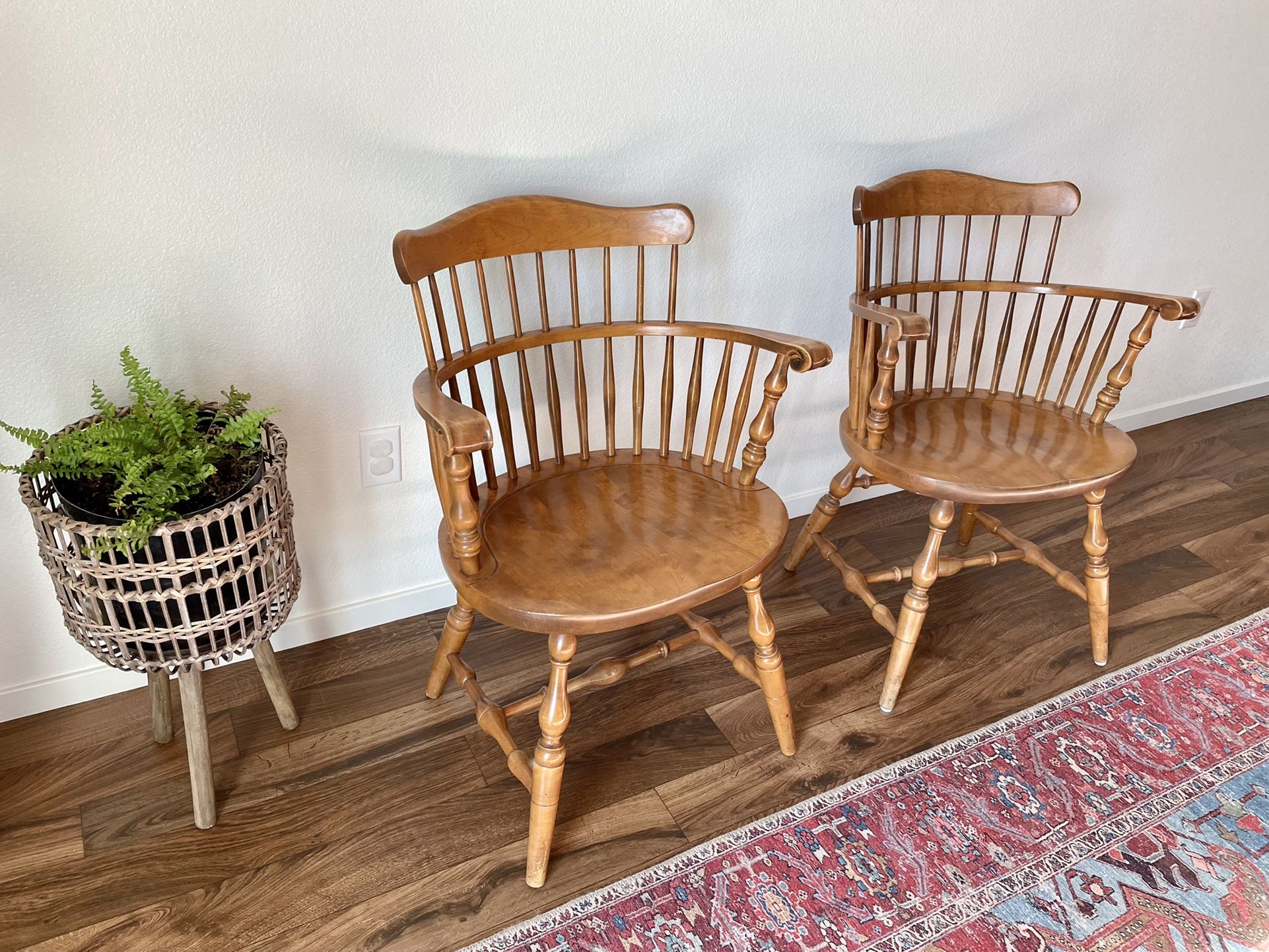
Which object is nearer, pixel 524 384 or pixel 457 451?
pixel 457 451

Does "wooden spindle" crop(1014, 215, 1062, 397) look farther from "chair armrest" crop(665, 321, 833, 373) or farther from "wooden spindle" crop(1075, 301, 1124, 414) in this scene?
"chair armrest" crop(665, 321, 833, 373)

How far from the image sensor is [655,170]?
5.58 ft

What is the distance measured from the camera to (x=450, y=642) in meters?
1.57

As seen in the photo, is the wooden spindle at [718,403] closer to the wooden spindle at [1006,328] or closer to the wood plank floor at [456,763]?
the wood plank floor at [456,763]

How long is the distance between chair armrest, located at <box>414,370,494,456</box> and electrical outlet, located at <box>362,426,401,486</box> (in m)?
0.51

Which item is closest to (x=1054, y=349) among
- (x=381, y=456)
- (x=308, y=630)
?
(x=381, y=456)

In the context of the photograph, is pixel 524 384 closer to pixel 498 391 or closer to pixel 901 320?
pixel 498 391

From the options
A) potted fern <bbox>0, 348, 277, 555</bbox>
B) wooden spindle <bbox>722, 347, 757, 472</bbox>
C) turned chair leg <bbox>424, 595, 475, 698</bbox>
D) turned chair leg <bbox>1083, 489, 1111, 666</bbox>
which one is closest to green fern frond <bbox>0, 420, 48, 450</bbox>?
potted fern <bbox>0, 348, 277, 555</bbox>

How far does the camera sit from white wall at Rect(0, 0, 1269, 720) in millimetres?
1325

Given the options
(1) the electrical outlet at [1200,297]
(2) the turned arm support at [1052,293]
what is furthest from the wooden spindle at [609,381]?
(1) the electrical outlet at [1200,297]

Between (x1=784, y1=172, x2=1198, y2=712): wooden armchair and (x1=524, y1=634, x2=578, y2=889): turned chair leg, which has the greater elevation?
(x1=784, y1=172, x2=1198, y2=712): wooden armchair

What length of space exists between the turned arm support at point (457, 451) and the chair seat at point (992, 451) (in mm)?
768

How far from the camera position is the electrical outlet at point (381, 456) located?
171 cm

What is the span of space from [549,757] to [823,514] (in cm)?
88
